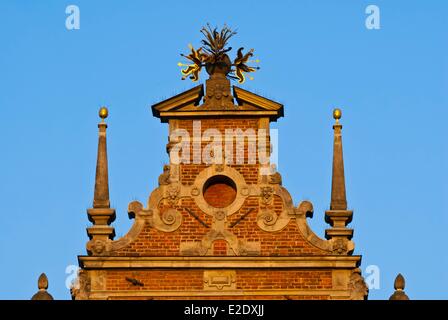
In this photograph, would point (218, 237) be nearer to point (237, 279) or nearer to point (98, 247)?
point (237, 279)

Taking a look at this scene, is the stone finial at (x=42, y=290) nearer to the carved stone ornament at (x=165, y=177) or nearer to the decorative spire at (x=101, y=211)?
the decorative spire at (x=101, y=211)

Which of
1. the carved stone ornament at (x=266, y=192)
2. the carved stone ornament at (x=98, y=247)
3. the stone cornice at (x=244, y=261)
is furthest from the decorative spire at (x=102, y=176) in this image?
the carved stone ornament at (x=266, y=192)

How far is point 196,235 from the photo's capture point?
2687 inches

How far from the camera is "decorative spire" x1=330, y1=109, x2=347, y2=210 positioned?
225 ft

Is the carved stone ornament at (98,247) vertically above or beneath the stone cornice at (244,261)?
above

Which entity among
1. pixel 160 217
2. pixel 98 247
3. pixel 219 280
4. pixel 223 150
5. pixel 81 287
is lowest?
pixel 81 287

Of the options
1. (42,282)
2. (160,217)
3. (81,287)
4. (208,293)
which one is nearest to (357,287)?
(208,293)

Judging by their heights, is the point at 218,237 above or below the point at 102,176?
below

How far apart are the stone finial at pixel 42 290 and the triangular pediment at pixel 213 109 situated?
442 cm

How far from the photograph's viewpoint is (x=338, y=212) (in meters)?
68.3

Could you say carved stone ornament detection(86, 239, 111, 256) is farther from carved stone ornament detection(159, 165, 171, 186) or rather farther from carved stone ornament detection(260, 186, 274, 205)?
carved stone ornament detection(260, 186, 274, 205)

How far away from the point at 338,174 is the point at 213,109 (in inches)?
117

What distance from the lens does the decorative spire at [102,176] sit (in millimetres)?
68625
